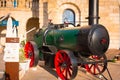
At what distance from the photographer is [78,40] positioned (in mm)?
11203

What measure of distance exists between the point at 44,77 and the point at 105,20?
14549 mm

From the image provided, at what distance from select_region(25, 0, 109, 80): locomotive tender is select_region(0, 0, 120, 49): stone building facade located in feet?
36.4

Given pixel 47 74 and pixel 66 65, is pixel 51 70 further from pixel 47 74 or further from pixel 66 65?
pixel 66 65

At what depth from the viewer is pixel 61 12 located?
84.1 feet

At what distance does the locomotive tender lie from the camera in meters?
10.9

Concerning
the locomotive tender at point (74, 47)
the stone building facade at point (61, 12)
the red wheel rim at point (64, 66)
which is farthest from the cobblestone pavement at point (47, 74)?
the stone building facade at point (61, 12)

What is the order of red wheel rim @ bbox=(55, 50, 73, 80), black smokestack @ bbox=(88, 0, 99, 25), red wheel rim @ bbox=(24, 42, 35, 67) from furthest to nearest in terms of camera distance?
red wheel rim @ bbox=(24, 42, 35, 67) < black smokestack @ bbox=(88, 0, 99, 25) < red wheel rim @ bbox=(55, 50, 73, 80)

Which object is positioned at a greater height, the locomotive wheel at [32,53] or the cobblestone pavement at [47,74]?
the locomotive wheel at [32,53]

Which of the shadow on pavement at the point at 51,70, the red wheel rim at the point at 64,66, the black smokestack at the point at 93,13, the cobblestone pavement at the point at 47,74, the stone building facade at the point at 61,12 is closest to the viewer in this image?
the red wheel rim at the point at 64,66

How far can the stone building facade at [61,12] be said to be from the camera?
81.6 ft

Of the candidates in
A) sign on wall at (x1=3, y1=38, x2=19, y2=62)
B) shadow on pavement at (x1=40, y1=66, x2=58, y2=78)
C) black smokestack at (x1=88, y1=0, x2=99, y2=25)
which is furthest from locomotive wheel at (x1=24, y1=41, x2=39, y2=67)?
sign on wall at (x1=3, y1=38, x2=19, y2=62)

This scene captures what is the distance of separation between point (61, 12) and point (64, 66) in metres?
14.6

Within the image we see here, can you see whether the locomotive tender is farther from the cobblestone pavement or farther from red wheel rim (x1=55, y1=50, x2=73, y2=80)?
the cobblestone pavement

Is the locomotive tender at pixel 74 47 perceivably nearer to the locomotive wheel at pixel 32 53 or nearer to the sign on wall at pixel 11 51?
the locomotive wheel at pixel 32 53
